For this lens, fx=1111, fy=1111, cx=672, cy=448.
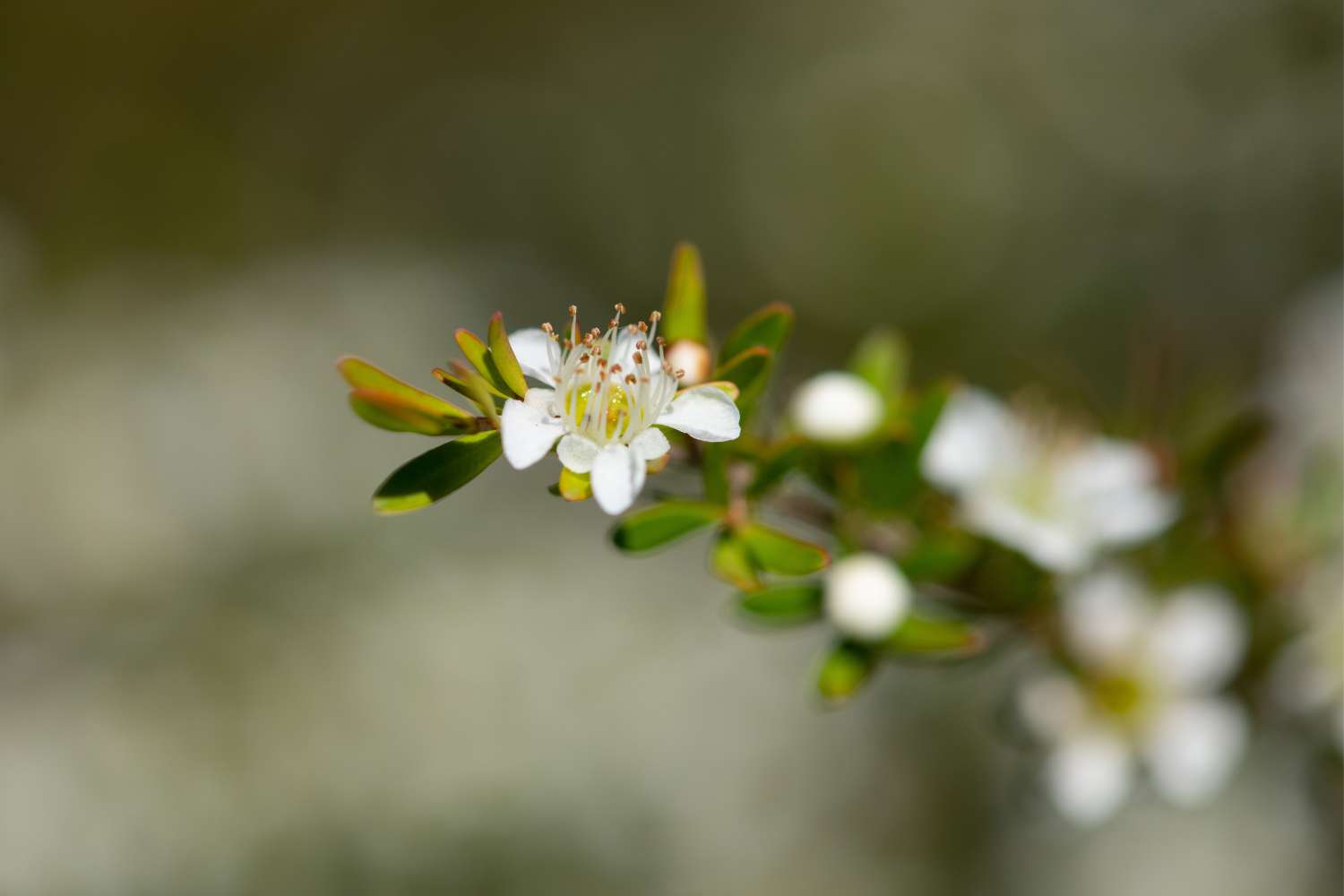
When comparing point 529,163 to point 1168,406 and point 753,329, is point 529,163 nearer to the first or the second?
point 1168,406

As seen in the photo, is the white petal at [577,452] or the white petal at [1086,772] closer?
the white petal at [577,452]

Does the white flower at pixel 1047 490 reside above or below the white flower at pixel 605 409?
below

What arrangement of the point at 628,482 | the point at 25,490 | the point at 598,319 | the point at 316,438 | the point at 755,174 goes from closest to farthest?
the point at 628,482, the point at 25,490, the point at 316,438, the point at 598,319, the point at 755,174

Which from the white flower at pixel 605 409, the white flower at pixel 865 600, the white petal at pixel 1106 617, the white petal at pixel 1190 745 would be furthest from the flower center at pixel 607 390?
the white petal at pixel 1190 745

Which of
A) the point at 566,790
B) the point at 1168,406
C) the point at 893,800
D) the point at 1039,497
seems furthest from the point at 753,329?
the point at 893,800

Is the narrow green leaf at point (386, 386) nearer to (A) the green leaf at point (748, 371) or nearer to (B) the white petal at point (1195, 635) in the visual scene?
(A) the green leaf at point (748, 371)

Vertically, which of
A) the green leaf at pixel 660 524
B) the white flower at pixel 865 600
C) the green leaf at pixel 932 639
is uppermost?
the green leaf at pixel 660 524
